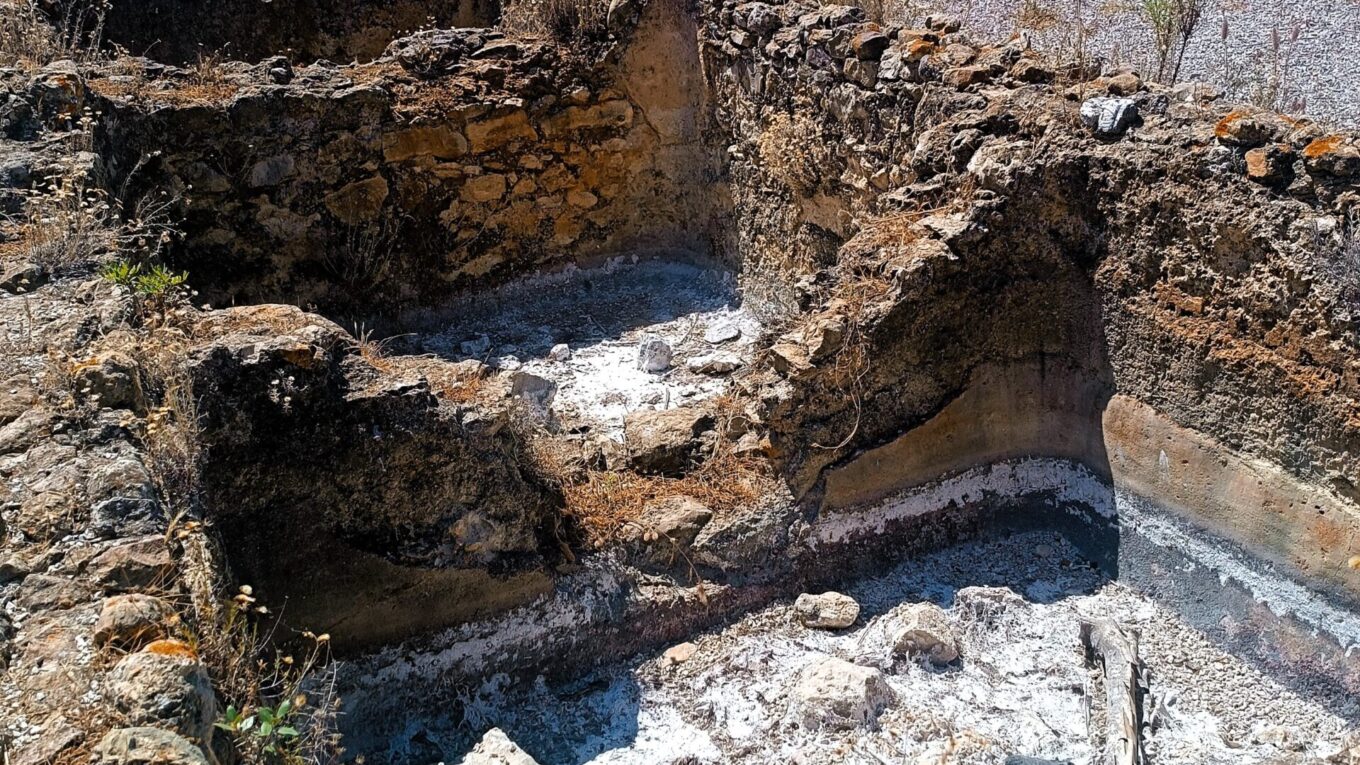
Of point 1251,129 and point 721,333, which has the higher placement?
point 1251,129

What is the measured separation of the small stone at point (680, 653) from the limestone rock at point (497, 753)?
0.79 meters

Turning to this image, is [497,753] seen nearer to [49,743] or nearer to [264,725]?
[264,725]

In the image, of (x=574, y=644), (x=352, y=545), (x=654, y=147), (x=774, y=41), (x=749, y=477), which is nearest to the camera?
(x=352, y=545)

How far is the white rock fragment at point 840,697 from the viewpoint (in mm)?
3793

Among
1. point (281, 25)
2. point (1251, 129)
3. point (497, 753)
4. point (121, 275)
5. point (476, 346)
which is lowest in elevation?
point (497, 753)

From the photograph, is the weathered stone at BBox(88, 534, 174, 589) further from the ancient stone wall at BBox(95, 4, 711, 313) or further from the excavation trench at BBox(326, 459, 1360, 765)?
the ancient stone wall at BBox(95, 4, 711, 313)

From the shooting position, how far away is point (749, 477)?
4551mm

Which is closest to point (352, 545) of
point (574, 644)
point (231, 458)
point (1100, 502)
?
point (231, 458)

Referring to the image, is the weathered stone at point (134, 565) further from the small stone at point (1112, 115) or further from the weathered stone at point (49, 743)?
the small stone at point (1112, 115)

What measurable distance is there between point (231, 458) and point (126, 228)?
1649 mm

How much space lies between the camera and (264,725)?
2.45 m

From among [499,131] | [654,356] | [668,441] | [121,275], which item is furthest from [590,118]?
[121,275]

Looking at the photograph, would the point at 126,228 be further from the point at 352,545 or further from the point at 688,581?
the point at 688,581

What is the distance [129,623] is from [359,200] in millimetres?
4509
